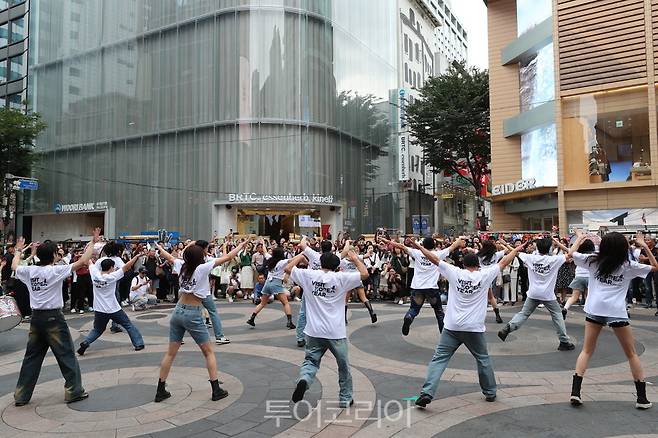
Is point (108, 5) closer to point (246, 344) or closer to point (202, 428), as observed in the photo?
point (246, 344)

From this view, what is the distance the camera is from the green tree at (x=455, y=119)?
3244cm

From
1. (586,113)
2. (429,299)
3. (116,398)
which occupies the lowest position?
(116,398)

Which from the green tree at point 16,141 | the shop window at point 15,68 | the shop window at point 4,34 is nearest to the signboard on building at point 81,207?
the green tree at point 16,141

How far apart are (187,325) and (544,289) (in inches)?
231

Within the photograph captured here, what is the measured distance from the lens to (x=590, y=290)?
18.7 feet

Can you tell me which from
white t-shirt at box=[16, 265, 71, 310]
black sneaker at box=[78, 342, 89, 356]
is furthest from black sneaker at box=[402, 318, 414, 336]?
white t-shirt at box=[16, 265, 71, 310]

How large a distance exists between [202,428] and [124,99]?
33.8m

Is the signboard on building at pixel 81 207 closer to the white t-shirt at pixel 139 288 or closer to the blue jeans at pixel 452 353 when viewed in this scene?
the white t-shirt at pixel 139 288

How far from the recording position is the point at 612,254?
545 centimetres

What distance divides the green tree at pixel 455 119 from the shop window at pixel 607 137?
8909 mm

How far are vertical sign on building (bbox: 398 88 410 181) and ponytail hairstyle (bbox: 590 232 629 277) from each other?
117 ft

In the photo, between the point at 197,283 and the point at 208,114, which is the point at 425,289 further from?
the point at 208,114

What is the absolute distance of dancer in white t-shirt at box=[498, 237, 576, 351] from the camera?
806 centimetres

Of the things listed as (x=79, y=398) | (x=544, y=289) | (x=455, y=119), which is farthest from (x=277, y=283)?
(x=455, y=119)
